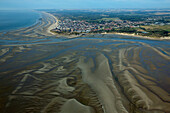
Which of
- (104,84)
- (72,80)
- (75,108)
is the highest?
(72,80)

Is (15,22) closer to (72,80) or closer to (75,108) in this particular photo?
(72,80)

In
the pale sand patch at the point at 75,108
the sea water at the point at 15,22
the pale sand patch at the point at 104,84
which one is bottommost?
the pale sand patch at the point at 75,108

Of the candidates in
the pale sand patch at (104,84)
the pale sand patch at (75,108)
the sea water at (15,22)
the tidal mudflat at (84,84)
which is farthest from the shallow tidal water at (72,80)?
the sea water at (15,22)

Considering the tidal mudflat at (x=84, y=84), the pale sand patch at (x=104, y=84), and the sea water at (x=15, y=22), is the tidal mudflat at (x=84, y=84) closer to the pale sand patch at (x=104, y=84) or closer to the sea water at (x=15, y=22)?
the pale sand patch at (x=104, y=84)

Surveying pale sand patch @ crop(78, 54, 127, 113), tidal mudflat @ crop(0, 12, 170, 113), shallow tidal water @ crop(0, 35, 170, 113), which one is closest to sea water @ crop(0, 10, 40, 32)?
shallow tidal water @ crop(0, 35, 170, 113)

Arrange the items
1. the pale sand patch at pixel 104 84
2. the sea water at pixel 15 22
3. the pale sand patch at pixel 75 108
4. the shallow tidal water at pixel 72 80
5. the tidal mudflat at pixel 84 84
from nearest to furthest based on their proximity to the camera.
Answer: the pale sand patch at pixel 75 108
the tidal mudflat at pixel 84 84
the pale sand patch at pixel 104 84
the shallow tidal water at pixel 72 80
the sea water at pixel 15 22

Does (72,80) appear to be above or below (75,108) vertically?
above

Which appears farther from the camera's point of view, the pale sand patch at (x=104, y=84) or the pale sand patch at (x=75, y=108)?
the pale sand patch at (x=104, y=84)

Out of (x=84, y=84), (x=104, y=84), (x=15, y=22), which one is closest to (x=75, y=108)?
(x=84, y=84)

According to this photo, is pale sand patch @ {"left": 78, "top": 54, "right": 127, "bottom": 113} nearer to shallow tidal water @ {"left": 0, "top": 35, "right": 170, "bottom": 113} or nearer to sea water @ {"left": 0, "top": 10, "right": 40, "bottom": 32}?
shallow tidal water @ {"left": 0, "top": 35, "right": 170, "bottom": 113}

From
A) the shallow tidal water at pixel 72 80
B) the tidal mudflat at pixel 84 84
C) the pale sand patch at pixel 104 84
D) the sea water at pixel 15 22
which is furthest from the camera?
the sea water at pixel 15 22

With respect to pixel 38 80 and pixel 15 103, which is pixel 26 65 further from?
pixel 15 103
